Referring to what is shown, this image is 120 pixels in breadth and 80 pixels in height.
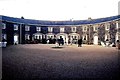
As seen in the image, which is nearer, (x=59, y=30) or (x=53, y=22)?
(x=59, y=30)

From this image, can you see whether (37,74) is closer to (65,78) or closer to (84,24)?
(65,78)

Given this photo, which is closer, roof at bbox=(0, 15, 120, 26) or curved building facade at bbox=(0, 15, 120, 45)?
curved building facade at bbox=(0, 15, 120, 45)

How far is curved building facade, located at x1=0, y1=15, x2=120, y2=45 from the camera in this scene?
36.5m

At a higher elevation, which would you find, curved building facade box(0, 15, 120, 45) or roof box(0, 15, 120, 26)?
roof box(0, 15, 120, 26)

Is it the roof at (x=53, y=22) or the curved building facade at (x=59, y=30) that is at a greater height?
the roof at (x=53, y=22)

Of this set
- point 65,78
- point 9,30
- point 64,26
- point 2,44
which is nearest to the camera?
point 65,78

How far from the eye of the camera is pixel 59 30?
149 feet

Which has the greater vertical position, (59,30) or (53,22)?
(53,22)

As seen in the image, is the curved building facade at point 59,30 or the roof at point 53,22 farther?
the roof at point 53,22

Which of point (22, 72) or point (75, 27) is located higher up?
point (75, 27)

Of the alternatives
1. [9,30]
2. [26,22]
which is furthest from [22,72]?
[26,22]

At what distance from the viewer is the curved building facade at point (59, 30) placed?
36469mm

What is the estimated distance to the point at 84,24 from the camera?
42750 mm

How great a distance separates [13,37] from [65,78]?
33.9 m
